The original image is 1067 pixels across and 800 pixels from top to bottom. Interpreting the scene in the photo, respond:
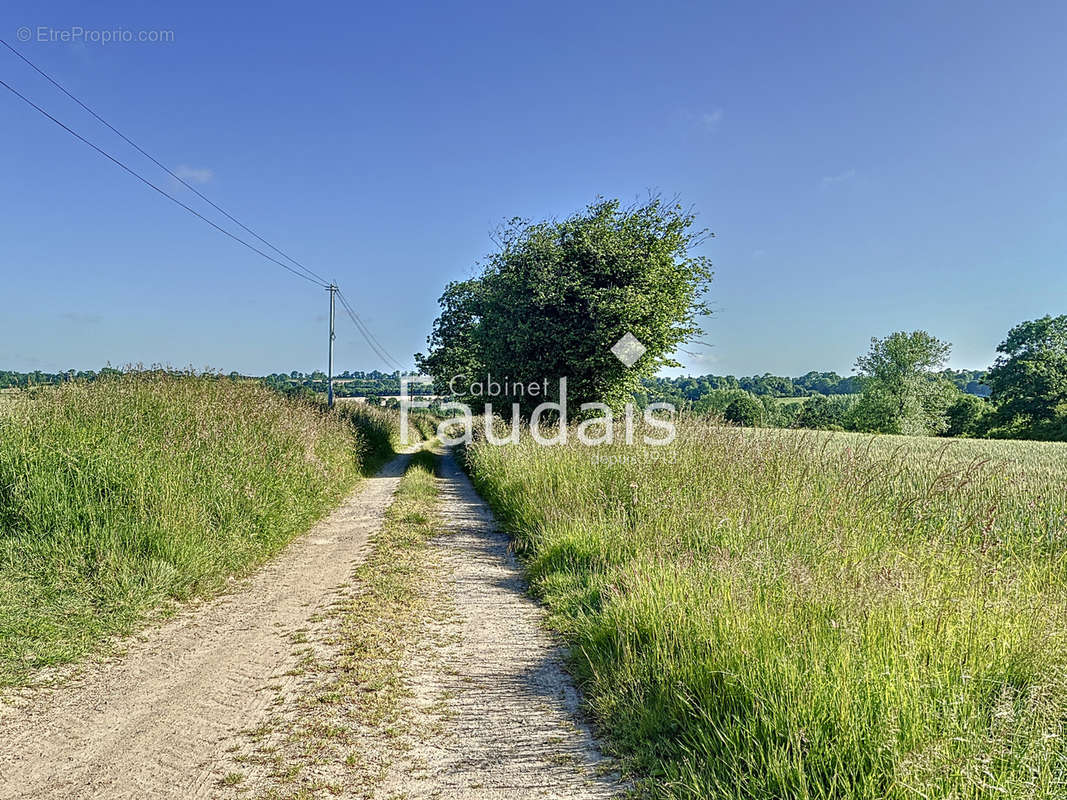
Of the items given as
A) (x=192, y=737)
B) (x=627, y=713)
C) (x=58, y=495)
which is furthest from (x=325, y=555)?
(x=627, y=713)

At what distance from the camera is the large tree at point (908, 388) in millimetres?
46938

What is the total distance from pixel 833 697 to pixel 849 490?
389 cm

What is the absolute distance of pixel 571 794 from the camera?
291cm

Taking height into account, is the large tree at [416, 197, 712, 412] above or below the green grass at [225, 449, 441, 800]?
above

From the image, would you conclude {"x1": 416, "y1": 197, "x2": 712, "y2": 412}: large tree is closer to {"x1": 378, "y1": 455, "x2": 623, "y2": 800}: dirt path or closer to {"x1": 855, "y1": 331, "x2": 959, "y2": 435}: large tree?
{"x1": 378, "y1": 455, "x2": 623, "y2": 800}: dirt path

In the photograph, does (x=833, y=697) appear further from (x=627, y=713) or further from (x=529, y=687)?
(x=529, y=687)

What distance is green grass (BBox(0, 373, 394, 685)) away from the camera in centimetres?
491

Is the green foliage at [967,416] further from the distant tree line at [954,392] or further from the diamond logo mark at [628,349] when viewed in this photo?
the diamond logo mark at [628,349]

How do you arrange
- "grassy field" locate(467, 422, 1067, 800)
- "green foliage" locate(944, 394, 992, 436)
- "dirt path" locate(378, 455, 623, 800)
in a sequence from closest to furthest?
"grassy field" locate(467, 422, 1067, 800)
"dirt path" locate(378, 455, 623, 800)
"green foliage" locate(944, 394, 992, 436)

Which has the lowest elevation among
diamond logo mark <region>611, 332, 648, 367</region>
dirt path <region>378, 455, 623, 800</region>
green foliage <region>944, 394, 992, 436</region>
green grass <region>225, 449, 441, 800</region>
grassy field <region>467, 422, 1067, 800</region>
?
dirt path <region>378, 455, 623, 800</region>

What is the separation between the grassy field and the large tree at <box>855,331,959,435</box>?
47.3m

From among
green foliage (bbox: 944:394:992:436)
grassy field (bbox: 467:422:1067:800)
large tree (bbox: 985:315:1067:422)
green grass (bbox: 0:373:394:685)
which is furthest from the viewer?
green foliage (bbox: 944:394:992:436)

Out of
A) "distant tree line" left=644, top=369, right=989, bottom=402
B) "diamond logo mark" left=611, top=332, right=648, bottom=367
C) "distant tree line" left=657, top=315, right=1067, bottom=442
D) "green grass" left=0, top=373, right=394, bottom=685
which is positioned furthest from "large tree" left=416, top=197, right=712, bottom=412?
"distant tree line" left=644, top=369, right=989, bottom=402

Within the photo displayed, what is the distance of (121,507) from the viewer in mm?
6191
